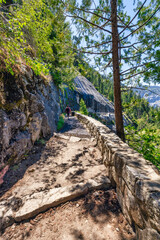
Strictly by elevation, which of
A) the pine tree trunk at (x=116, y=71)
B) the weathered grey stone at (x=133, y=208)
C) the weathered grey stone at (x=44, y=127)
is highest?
the pine tree trunk at (x=116, y=71)

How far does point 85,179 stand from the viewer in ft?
10.0

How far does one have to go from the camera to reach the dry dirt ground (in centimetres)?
183

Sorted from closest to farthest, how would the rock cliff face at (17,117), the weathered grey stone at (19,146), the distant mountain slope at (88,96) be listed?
the rock cliff face at (17,117), the weathered grey stone at (19,146), the distant mountain slope at (88,96)

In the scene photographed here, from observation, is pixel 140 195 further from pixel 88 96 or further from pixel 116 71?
pixel 88 96

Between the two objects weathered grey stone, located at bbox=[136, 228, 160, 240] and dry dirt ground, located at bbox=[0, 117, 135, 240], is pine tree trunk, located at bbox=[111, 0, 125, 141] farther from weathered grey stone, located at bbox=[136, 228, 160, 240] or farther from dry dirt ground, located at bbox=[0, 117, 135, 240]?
weathered grey stone, located at bbox=[136, 228, 160, 240]

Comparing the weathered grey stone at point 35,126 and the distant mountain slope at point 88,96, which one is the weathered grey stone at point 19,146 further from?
the distant mountain slope at point 88,96

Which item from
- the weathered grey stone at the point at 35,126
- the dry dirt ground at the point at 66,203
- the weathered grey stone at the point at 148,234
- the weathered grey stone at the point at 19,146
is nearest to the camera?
the weathered grey stone at the point at 148,234

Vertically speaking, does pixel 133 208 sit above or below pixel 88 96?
below

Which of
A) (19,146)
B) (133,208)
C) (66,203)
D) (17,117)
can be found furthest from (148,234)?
(17,117)

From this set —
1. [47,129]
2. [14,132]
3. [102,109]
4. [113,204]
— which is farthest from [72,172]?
[102,109]

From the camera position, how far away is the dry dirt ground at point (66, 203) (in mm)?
1833

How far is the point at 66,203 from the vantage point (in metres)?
2.41

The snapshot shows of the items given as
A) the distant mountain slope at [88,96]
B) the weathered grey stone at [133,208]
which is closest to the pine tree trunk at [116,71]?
the weathered grey stone at [133,208]

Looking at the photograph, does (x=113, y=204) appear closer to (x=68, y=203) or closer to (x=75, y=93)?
(x=68, y=203)
